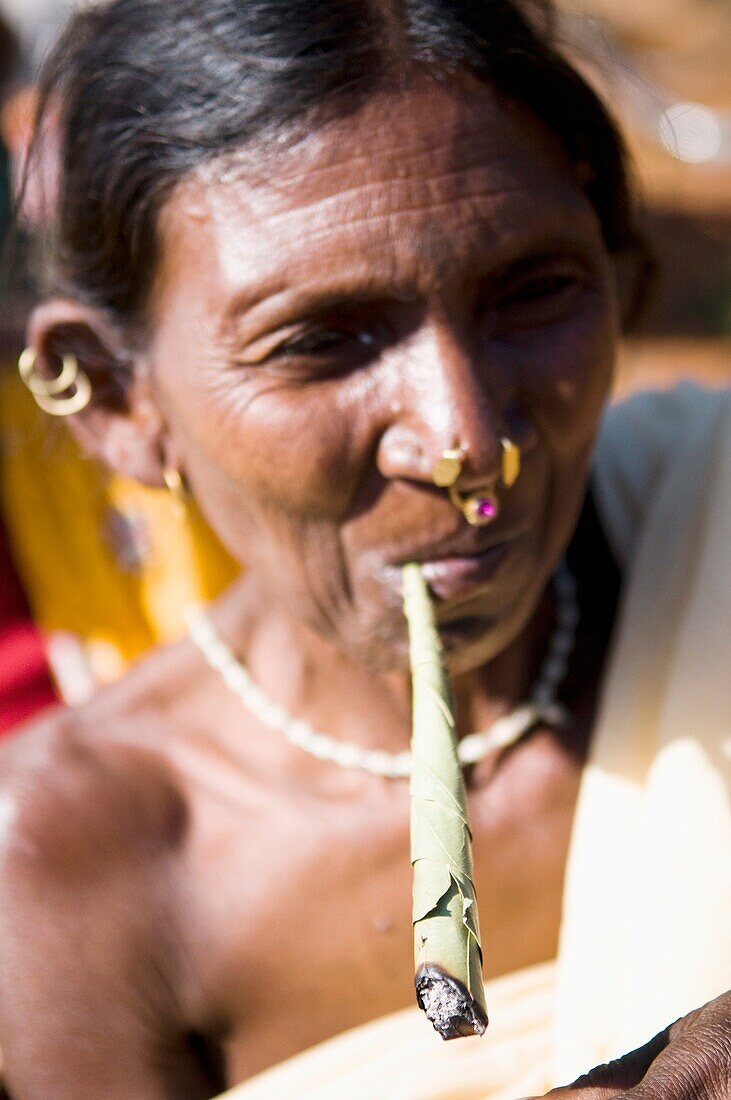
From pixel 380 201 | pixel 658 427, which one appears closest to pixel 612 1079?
pixel 380 201

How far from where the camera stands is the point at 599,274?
55.2 inches

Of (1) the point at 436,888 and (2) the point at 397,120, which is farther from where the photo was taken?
(2) the point at 397,120

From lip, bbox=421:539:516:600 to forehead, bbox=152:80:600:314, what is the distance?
1.01ft

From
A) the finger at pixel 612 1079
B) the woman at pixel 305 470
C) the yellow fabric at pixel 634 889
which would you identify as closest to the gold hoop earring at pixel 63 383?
the woman at pixel 305 470

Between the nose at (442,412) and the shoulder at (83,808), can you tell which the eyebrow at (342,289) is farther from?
the shoulder at (83,808)

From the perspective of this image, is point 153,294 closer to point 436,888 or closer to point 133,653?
point 436,888

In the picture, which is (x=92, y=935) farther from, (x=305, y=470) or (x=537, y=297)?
(x=537, y=297)

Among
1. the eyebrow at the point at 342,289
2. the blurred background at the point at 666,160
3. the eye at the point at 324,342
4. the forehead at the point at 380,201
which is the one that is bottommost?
the blurred background at the point at 666,160

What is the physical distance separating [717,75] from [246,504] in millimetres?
9701

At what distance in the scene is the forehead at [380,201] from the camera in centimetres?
123

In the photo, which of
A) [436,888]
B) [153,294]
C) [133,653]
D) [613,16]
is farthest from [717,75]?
[436,888]

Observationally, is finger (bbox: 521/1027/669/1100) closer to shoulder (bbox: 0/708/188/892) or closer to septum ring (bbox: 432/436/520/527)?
Answer: septum ring (bbox: 432/436/520/527)

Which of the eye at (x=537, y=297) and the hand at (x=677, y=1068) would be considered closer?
the hand at (x=677, y=1068)

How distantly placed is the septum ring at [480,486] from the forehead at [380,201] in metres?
0.19
